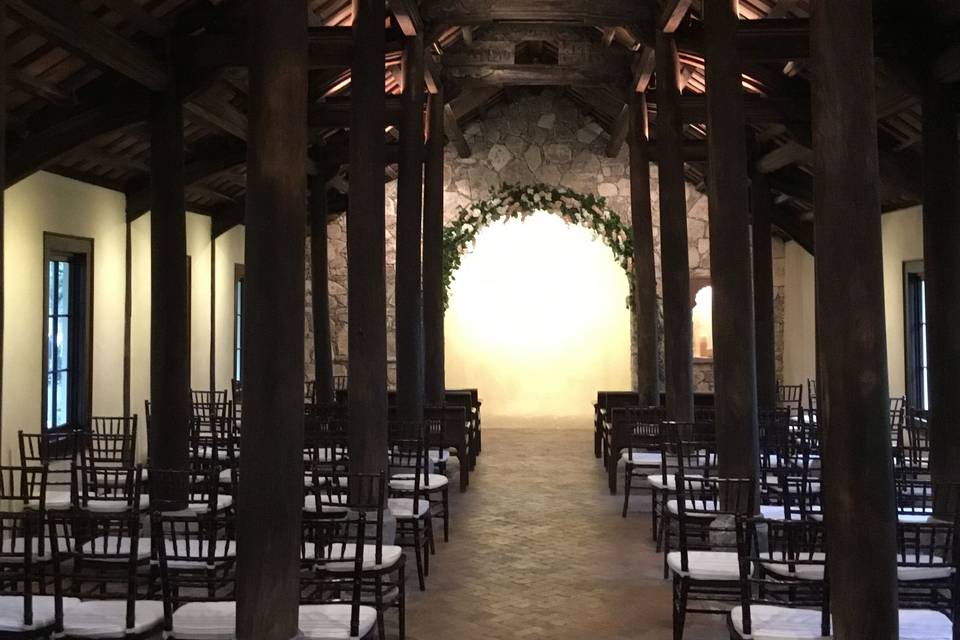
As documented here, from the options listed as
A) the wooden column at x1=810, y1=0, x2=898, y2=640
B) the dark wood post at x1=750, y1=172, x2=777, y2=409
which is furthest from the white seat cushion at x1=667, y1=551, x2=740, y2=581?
the dark wood post at x1=750, y1=172, x2=777, y2=409

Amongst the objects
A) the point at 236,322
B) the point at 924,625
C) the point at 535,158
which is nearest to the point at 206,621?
the point at 924,625

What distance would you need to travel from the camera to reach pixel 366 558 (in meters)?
5.33

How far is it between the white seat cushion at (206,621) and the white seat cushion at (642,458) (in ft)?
17.4

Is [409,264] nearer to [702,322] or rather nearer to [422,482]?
[422,482]

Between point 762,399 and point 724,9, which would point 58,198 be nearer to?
point 724,9

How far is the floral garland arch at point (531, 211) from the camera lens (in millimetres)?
16328

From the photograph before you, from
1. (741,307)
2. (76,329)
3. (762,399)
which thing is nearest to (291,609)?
(741,307)

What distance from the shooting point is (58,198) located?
993 cm

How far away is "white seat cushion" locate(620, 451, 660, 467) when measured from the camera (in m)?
9.36

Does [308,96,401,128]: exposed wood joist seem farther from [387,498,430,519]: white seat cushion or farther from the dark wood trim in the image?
[387,498,430,519]: white seat cushion

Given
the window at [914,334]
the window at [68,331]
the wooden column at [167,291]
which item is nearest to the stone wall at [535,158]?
the window at [914,334]

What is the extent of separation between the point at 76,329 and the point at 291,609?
23.0ft

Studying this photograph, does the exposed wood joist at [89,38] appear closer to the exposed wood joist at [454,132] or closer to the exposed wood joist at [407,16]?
the exposed wood joist at [407,16]

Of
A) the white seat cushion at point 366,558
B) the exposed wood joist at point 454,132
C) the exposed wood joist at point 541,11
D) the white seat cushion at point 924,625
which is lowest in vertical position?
the white seat cushion at point 924,625
